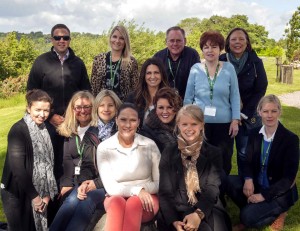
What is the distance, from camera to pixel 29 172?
14.1ft

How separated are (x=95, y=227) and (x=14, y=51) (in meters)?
25.0

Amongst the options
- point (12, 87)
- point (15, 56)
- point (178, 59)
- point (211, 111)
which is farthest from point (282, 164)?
point (15, 56)

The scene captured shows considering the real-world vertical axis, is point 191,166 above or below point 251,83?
below

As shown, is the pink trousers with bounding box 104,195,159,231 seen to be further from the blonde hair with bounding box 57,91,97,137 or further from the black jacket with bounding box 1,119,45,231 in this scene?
the blonde hair with bounding box 57,91,97,137

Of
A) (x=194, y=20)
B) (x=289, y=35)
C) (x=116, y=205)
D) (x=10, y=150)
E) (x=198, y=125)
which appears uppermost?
(x=194, y=20)

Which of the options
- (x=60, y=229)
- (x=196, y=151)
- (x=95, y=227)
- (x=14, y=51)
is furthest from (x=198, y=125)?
(x=14, y=51)

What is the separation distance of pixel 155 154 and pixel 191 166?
49 cm

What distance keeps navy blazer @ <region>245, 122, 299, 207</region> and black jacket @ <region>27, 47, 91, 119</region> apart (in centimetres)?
272

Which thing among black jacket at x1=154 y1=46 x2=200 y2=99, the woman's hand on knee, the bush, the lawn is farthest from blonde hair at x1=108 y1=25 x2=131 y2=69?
the bush

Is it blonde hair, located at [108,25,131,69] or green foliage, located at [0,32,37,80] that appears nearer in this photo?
blonde hair, located at [108,25,131,69]

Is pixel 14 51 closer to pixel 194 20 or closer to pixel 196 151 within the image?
pixel 196 151

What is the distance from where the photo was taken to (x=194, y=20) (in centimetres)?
7906

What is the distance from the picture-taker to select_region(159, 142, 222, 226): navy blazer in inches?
152

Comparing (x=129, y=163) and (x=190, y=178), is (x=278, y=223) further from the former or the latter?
(x=129, y=163)
